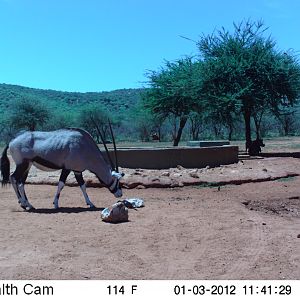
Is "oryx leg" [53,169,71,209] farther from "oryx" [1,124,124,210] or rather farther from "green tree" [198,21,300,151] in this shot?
"green tree" [198,21,300,151]

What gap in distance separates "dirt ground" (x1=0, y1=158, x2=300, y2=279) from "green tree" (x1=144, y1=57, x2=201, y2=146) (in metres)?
13.3

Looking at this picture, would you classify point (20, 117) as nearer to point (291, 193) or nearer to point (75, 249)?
point (291, 193)

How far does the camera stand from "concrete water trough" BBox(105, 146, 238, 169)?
17922mm

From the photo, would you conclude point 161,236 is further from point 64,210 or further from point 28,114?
point 28,114

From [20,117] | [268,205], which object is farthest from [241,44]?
[20,117]

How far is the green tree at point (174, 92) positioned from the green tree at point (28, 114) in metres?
21.9

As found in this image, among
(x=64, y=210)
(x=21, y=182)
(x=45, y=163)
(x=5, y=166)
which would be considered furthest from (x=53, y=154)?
(x=5, y=166)

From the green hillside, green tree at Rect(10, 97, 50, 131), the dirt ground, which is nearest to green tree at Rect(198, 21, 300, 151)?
the dirt ground

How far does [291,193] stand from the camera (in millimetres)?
13977

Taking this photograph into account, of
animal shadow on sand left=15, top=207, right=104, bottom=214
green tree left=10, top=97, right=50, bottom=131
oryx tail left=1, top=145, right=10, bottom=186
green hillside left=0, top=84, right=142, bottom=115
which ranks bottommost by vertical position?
animal shadow on sand left=15, top=207, right=104, bottom=214

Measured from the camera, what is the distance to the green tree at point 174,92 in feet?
91.8

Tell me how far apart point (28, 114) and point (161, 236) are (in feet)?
149

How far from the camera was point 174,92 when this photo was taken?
28.8m
